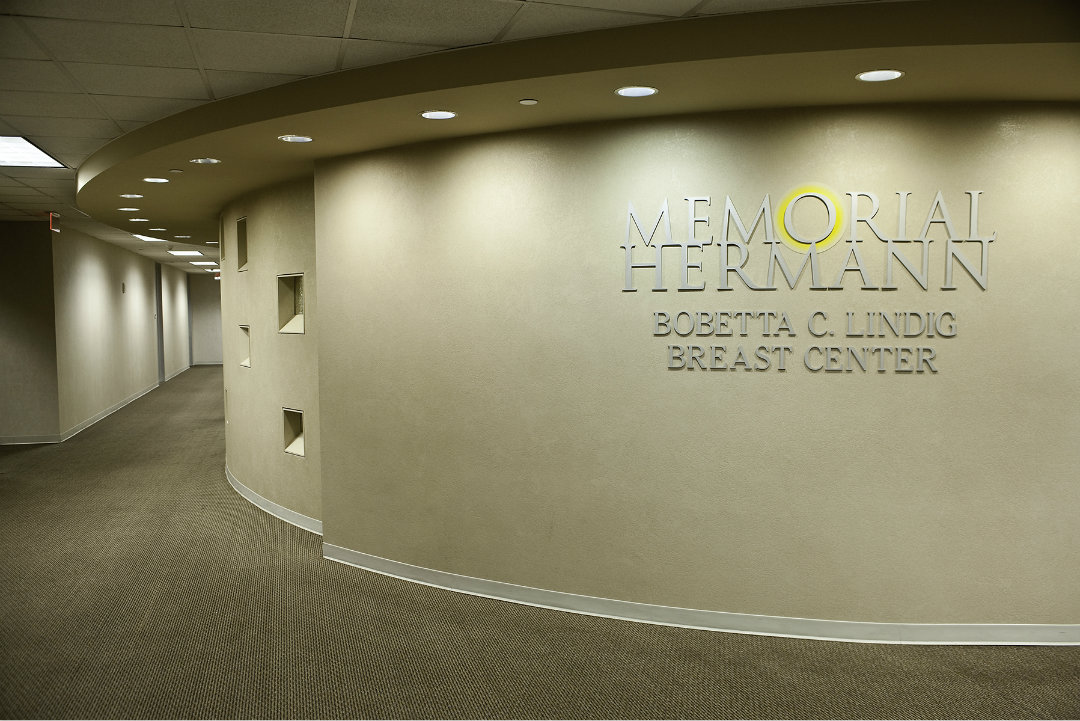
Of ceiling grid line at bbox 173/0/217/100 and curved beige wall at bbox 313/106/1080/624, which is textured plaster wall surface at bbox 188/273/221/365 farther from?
curved beige wall at bbox 313/106/1080/624

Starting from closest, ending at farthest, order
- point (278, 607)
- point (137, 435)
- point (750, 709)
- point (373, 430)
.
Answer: point (750, 709)
point (278, 607)
point (373, 430)
point (137, 435)

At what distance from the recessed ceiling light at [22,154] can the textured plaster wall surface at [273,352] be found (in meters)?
1.62

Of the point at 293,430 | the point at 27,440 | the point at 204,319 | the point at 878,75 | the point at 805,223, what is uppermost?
the point at 878,75

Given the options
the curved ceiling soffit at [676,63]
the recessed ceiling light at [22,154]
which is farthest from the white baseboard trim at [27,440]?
the curved ceiling soffit at [676,63]

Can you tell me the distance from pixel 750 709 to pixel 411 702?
162 centimetres

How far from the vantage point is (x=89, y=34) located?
3.72 m

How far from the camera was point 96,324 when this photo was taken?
12805 millimetres

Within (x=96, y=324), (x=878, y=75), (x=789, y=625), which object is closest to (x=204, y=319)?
(x=96, y=324)

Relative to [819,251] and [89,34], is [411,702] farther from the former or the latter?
[89,34]

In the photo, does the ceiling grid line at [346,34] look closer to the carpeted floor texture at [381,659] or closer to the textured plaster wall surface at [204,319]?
the carpeted floor texture at [381,659]

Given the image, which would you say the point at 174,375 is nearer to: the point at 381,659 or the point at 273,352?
the point at 273,352

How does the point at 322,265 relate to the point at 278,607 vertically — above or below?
above

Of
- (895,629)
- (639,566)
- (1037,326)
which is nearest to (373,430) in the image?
(639,566)

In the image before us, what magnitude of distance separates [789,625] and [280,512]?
182 inches
